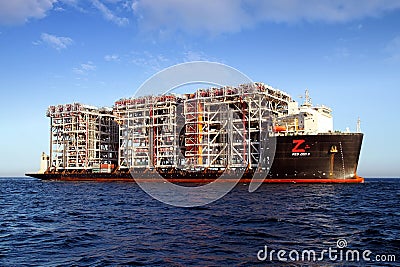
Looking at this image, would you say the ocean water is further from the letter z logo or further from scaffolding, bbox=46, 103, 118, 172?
scaffolding, bbox=46, 103, 118, 172

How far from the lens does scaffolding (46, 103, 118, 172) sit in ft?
380

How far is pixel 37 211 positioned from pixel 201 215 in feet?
50.3

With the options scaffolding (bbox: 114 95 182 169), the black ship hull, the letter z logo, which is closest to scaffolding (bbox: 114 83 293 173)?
scaffolding (bbox: 114 95 182 169)

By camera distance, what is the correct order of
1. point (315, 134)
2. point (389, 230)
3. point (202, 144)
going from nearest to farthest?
point (389, 230) < point (315, 134) < point (202, 144)

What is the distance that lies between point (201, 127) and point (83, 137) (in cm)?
4154

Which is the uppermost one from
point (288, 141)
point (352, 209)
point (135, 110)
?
point (135, 110)

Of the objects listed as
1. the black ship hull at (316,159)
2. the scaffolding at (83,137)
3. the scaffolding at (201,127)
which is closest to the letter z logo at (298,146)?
the black ship hull at (316,159)

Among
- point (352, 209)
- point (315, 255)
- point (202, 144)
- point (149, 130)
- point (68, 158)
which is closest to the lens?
point (315, 255)

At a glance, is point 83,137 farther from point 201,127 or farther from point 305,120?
point 305,120

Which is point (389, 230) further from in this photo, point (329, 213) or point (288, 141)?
point (288, 141)

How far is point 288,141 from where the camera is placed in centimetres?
7512

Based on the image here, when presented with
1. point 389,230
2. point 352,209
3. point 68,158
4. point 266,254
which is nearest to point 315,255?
point 266,254

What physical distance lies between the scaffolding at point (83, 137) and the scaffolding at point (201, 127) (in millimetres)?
9487

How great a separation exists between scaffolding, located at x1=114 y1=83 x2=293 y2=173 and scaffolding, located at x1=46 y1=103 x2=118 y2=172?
31.1 ft
